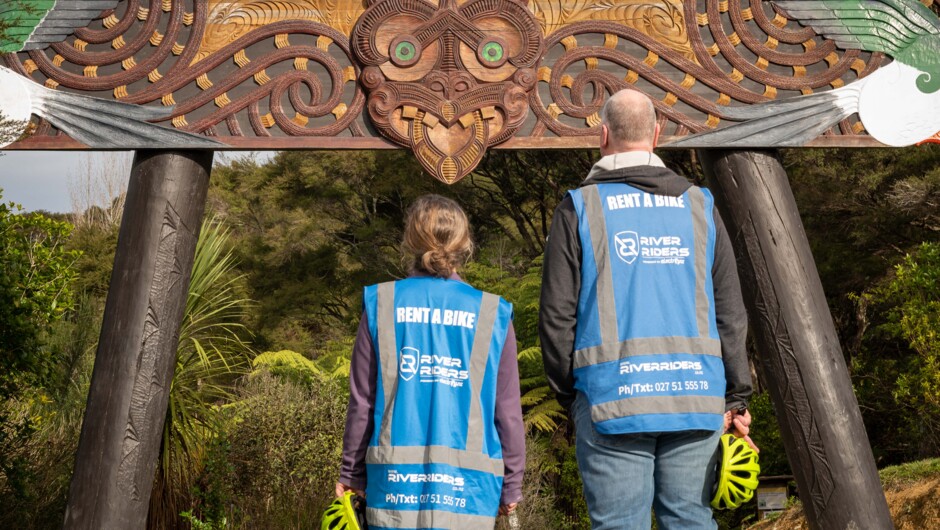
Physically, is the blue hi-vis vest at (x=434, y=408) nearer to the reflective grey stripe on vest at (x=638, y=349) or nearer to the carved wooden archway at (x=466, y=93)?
the reflective grey stripe on vest at (x=638, y=349)

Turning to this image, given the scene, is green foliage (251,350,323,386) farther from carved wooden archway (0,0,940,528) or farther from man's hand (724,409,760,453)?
man's hand (724,409,760,453)

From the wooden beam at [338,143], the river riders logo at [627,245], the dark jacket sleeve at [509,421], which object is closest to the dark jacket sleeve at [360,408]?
the dark jacket sleeve at [509,421]

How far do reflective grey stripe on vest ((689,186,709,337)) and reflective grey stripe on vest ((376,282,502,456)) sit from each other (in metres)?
0.59

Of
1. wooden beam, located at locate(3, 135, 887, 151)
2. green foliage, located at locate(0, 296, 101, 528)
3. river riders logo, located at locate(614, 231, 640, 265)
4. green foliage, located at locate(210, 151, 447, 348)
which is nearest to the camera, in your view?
river riders logo, located at locate(614, 231, 640, 265)

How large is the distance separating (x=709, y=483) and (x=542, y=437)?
10561 millimetres

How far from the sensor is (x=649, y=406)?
2762 millimetres

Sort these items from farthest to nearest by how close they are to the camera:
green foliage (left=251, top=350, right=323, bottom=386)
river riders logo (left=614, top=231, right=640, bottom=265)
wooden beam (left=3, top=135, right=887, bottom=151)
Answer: green foliage (left=251, top=350, right=323, bottom=386)
wooden beam (left=3, top=135, right=887, bottom=151)
river riders logo (left=614, top=231, right=640, bottom=265)

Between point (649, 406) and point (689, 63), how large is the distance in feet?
11.5

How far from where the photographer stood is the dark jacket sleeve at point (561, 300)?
2.83 meters

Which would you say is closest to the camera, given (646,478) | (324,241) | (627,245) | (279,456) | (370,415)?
(646,478)

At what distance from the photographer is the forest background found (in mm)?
7652

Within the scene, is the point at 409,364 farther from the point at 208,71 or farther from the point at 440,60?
the point at 208,71

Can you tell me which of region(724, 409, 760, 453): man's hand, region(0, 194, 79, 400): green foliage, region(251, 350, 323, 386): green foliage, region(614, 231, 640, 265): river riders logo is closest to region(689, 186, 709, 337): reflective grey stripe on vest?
region(614, 231, 640, 265): river riders logo

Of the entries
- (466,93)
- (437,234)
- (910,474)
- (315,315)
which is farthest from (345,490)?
(315,315)
